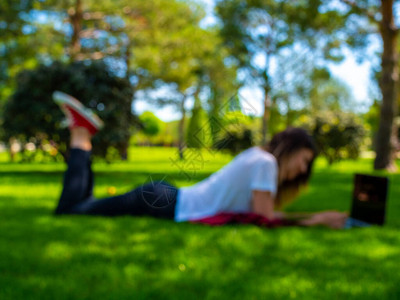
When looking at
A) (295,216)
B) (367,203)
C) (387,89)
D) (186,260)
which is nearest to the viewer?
(186,260)

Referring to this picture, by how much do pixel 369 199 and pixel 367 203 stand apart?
0.09 metres

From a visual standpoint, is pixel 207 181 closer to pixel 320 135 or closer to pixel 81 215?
pixel 81 215

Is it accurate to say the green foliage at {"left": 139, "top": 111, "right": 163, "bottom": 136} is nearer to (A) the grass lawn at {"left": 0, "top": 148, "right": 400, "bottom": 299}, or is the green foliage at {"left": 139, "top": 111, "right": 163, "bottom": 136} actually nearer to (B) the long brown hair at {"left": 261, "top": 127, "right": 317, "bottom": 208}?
(B) the long brown hair at {"left": 261, "top": 127, "right": 317, "bottom": 208}

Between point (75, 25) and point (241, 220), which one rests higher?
point (75, 25)

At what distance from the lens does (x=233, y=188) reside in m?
3.56

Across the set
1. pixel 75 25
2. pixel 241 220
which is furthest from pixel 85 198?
pixel 75 25

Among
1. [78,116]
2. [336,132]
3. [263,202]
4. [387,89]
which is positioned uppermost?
[387,89]

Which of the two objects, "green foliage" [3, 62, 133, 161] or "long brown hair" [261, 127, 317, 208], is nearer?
"long brown hair" [261, 127, 317, 208]

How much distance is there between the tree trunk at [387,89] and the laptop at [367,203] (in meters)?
9.32

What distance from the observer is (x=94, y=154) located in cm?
950

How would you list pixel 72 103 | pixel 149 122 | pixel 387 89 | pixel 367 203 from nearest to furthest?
pixel 72 103 < pixel 367 203 < pixel 149 122 < pixel 387 89

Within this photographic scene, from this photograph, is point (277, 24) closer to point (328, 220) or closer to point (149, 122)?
point (149, 122)

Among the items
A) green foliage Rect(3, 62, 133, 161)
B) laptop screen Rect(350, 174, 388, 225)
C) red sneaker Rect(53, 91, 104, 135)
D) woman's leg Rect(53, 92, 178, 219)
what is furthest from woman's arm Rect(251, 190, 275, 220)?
green foliage Rect(3, 62, 133, 161)

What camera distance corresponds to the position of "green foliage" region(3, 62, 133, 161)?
9.01 m
